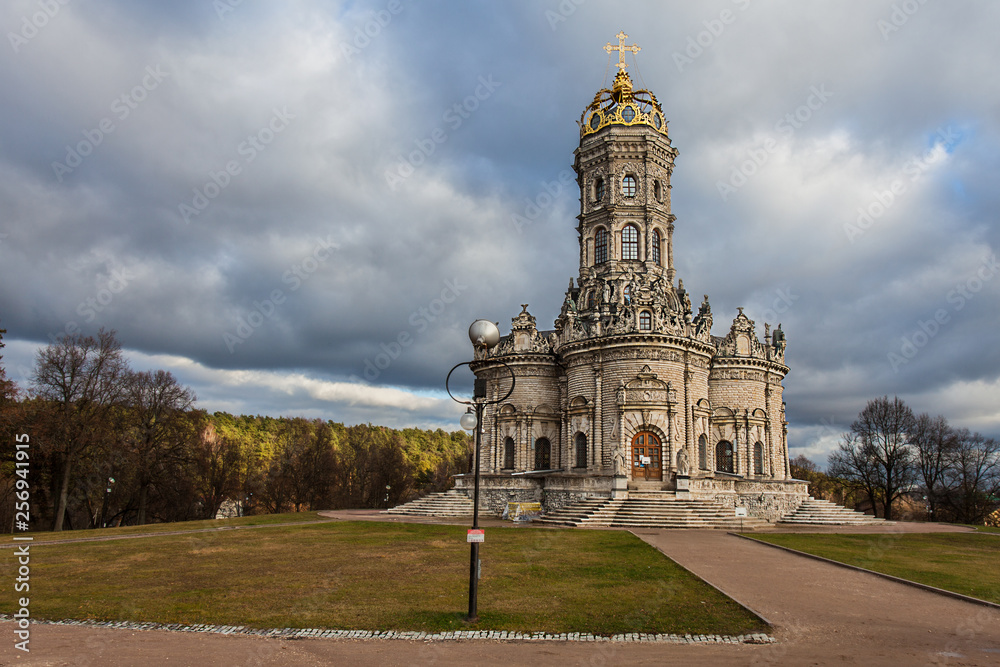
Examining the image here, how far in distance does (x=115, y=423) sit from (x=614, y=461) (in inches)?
1334

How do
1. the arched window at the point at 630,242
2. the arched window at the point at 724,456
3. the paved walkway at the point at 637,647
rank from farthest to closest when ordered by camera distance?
1. the arched window at the point at 630,242
2. the arched window at the point at 724,456
3. the paved walkway at the point at 637,647

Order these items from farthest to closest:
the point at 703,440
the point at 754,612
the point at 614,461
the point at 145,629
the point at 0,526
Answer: the point at 0,526 → the point at 703,440 → the point at 614,461 → the point at 754,612 → the point at 145,629

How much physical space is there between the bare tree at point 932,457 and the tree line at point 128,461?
55.3 meters

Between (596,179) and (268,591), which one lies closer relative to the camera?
(268,591)

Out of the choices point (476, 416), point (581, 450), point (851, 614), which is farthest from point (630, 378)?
point (476, 416)

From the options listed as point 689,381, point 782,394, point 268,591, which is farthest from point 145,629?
point 782,394

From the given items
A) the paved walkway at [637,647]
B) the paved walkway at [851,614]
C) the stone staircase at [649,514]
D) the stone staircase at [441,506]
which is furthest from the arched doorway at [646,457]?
the paved walkway at [637,647]

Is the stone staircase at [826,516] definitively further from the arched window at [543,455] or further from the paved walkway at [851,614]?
the paved walkway at [851,614]

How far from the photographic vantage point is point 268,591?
14211mm

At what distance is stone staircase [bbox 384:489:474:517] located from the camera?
1684 inches

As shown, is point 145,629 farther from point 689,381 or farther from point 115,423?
point 115,423

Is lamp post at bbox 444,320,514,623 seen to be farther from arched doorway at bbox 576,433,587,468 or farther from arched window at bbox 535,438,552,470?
arched window at bbox 535,438,552,470

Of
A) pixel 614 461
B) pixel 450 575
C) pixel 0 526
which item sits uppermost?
pixel 614 461

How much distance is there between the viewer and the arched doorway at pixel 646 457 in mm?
40750
